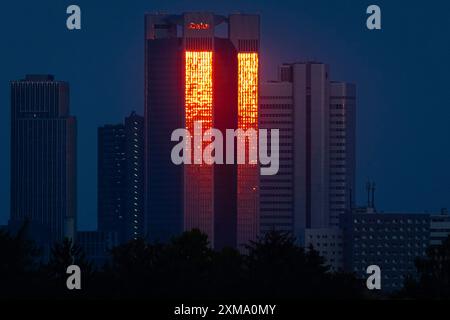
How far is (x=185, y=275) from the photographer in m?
44.9

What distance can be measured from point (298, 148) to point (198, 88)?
11.7 m

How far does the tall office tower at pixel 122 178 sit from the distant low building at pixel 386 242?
1891cm

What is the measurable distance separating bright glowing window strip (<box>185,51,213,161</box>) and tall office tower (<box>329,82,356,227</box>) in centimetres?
1148

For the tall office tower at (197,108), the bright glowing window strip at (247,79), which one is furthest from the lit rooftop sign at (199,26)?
the bright glowing window strip at (247,79)

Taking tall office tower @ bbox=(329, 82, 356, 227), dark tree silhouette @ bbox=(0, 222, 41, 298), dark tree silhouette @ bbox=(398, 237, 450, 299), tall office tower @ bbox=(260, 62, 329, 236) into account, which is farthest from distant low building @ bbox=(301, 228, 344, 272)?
dark tree silhouette @ bbox=(398, 237, 450, 299)

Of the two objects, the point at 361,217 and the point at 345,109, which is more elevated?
the point at 345,109

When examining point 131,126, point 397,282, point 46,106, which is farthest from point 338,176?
point 131,126

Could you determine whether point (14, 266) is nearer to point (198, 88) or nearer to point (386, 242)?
point (386, 242)

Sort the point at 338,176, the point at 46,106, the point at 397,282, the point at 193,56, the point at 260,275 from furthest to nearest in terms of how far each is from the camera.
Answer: the point at 193,56, the point at 46,106, the point at 338,176, the point at 397,282, the point at 260,275

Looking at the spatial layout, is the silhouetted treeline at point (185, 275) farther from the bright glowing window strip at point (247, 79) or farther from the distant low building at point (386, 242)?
the bright glowing window strip at point (247, 79)
